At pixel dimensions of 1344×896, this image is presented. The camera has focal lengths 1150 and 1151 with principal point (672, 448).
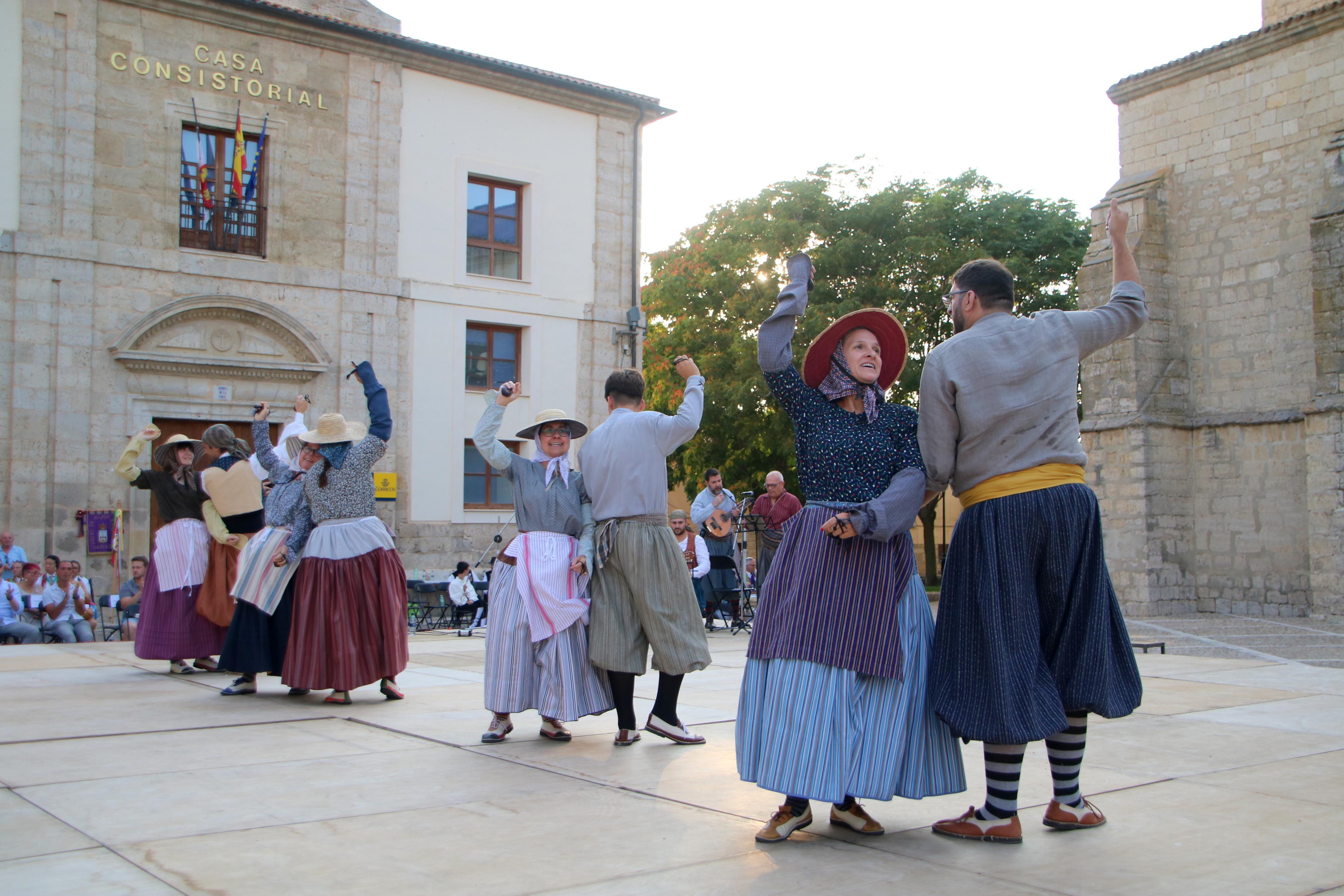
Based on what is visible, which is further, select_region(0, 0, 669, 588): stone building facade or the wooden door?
the wooden door

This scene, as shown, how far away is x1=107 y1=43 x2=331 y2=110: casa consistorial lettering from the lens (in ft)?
57.2

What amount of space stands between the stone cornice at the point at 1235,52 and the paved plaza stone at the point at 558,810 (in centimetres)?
1375

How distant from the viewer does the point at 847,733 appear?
→ 3.55m

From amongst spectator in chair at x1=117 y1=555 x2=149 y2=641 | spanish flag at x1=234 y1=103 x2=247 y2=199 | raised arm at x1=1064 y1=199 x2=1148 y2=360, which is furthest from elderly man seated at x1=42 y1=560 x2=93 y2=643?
raised arm at x1=1064 y1=199 x2=1148 y2=360

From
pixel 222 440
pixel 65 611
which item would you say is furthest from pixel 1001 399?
pixel 65 611

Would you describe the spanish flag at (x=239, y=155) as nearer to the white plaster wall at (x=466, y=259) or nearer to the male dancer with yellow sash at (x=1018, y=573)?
the white plaster wall at (x=466, y=259)

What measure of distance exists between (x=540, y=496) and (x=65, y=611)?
9138 mm

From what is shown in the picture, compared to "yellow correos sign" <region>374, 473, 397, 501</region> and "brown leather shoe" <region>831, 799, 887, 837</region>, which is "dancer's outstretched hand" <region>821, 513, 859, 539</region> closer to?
"brown leather shoe" <region>831, 799, 887, 837</region>

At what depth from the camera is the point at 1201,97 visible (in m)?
18.6

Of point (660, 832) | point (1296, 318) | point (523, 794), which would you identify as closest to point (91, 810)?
point (523, 794)

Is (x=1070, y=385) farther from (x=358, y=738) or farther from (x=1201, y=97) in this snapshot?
(x=1201, y=97)

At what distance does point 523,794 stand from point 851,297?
2343 cm

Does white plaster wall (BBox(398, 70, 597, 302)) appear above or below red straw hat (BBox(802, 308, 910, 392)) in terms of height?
above

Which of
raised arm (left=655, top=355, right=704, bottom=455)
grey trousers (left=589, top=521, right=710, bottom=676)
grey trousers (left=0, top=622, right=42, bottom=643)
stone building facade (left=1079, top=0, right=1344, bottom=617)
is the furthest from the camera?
stone building facade (left=1079, top=0, right=1344, bottom=617)
